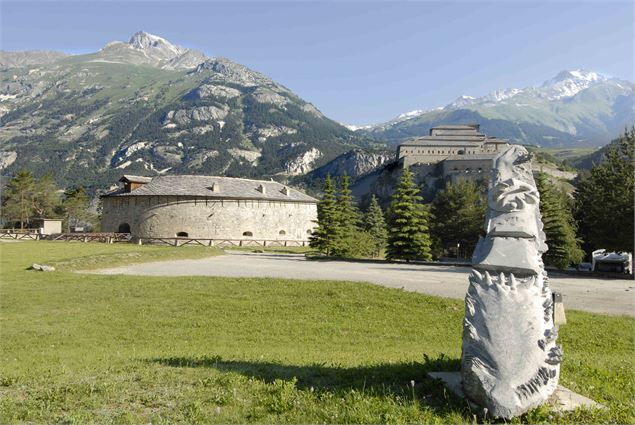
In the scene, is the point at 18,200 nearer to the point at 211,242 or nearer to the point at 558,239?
the point at 211,242

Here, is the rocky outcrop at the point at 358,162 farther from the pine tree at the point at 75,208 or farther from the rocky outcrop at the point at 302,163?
the pine tree at the point at 75,208

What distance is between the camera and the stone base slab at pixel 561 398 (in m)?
4.14

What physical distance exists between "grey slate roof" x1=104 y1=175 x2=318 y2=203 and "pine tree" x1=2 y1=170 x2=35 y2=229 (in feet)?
72.0

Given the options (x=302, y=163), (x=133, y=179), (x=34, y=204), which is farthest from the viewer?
(x=302, y=163)

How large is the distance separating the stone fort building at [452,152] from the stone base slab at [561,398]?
71.9m

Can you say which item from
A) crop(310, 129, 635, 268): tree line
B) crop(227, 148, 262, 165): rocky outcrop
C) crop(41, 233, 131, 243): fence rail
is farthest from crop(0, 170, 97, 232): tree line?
crop(227, 148, 262, 165): rocky outcrop

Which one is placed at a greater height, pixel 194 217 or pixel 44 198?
pixel 44 198

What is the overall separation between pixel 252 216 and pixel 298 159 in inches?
5743

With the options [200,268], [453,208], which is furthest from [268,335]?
[453,208]

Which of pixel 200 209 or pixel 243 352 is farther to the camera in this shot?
pixel 200 209

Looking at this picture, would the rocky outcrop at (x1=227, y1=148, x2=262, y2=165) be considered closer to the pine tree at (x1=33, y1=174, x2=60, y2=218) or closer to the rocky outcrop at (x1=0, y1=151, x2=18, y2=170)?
the rocky outcrop at (x1=0, y1=151, x2=18, y2=170)

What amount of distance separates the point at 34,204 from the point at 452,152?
8110 cm

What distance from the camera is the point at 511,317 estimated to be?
412 centimetres

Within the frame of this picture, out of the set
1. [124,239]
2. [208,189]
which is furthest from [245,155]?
[124,239]
